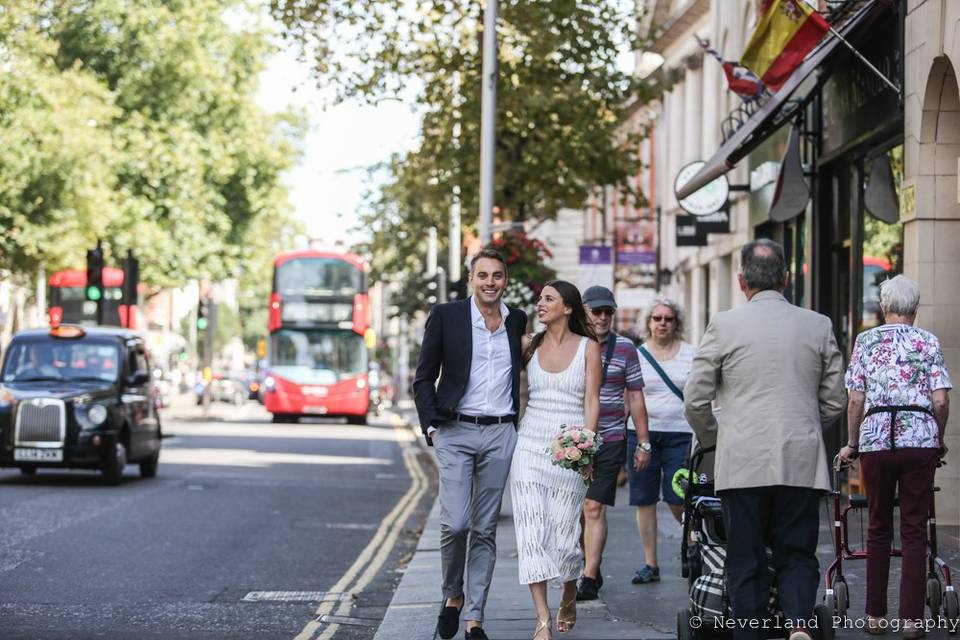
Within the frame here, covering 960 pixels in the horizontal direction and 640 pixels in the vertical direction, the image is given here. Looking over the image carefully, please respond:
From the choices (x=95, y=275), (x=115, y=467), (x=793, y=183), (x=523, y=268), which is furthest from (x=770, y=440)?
(x=95, y=275)

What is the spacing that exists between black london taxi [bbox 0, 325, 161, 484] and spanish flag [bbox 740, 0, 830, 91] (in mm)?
8310

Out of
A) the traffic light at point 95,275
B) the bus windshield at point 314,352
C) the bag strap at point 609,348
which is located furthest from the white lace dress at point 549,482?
the bus windshield at point 314,352

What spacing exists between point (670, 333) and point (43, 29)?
151 feet

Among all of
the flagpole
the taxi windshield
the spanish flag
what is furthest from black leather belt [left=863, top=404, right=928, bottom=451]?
the taxi windshield

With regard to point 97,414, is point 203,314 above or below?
above

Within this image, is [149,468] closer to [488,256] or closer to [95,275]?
[95,275]

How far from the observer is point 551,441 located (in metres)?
8.81

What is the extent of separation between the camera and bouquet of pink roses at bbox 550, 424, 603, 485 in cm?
862

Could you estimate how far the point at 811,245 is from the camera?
2027 cm

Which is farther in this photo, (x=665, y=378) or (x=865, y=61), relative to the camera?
→ (x=865, y=61)

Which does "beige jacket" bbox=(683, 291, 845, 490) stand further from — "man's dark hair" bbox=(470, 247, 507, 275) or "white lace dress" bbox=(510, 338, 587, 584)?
"man's dark hair" bbox=(470, 247, 507, 275)

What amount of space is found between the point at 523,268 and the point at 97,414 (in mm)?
5444

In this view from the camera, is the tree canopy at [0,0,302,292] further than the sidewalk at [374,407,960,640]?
Yes

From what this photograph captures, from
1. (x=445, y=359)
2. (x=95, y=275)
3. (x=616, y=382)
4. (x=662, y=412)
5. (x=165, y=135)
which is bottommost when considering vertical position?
(x=662, y=412)
